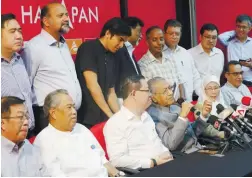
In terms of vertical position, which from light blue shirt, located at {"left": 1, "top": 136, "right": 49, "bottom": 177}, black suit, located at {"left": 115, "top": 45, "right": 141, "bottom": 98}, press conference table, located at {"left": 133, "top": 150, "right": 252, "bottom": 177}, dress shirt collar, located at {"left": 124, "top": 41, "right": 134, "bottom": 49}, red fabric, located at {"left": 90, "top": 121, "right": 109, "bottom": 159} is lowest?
press conference table, located at {"left": 133, "top": 150, "right": 252, "bottom": 177}

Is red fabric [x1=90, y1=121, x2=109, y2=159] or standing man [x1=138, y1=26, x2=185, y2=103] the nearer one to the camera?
red fabric [x1=90, y1=121, x2=109, y2=159]

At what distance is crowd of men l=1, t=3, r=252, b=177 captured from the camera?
118 inches

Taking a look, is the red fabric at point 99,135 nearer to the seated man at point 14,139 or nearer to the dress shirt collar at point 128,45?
the seated man at point 14,139

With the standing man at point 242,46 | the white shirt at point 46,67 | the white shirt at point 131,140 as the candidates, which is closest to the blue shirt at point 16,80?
the white shirt at point 46,67

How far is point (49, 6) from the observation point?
372cm

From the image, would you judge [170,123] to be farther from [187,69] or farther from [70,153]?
[187,69]

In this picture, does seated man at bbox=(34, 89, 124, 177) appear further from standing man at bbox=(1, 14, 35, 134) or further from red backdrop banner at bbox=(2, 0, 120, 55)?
red backdrop banner at bbox=(2, 0, 120, 55)

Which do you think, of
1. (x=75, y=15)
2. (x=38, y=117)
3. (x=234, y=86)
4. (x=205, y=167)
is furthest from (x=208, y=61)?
(x=205, y=167)

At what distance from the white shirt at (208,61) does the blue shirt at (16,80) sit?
2.62m

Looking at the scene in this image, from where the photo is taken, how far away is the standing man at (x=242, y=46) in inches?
237

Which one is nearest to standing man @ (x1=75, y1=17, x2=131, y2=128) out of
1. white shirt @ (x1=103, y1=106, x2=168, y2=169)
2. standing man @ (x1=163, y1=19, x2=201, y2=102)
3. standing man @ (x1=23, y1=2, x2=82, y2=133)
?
standing man @ (x1=23, y1=2, x2=82, y2=133)

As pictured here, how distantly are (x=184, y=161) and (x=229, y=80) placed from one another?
2.51 m

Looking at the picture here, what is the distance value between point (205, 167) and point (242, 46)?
129 inches

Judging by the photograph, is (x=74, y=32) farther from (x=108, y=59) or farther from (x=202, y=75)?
(x=202, y=75)
